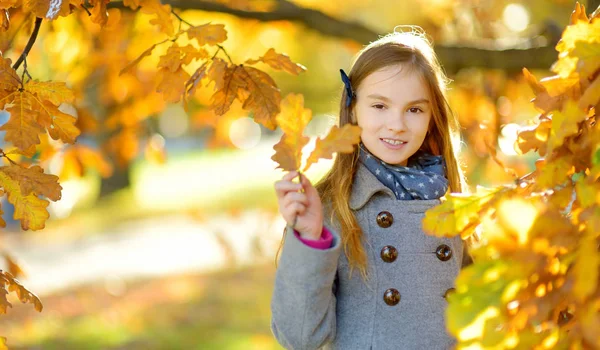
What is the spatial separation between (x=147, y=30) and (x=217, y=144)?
205 cm

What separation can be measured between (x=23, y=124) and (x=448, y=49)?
227 centimetres

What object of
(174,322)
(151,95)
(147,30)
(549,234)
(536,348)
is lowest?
(536,348)

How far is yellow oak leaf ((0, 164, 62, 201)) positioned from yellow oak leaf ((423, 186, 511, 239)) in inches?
32.7

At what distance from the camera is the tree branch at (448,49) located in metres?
3.14

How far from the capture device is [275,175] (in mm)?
14656

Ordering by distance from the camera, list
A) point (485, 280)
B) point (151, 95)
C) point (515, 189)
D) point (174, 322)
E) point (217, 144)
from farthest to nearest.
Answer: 1. point (217, 144)
2. point (174, 322)
3. point (151, 95)
4. point (515, 189)
5. point (485, 280)

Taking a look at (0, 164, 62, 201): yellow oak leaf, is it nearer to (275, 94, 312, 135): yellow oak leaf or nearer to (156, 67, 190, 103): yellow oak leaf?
(156, 67, 190, 103): yellow oak leaf

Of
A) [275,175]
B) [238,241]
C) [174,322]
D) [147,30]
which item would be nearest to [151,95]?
[147,30]

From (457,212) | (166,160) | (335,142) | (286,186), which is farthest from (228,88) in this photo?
(166,160)

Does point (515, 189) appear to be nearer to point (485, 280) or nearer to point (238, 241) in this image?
point (485, 280)

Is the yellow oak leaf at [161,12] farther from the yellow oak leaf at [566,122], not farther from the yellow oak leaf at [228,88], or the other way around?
the yellow oak leaf at [566,122]

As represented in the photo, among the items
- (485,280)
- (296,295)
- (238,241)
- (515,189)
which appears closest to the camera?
(485,280)

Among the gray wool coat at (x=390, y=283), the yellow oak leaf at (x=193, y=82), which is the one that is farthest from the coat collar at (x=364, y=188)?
the yellow oak leaf at (x=193, y=82)

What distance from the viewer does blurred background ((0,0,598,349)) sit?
3.39m
